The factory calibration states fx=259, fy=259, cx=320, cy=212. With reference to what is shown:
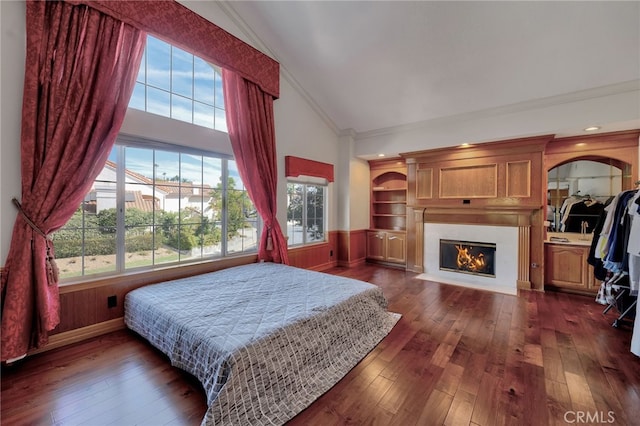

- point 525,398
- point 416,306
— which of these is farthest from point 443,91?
point 525,398

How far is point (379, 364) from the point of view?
6.64 feet

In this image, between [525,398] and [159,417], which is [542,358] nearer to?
[525,398]

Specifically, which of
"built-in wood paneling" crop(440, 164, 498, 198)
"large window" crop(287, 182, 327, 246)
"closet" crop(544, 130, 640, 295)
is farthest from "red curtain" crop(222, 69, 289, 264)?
"closet" crop(544, 130, 640, 295)

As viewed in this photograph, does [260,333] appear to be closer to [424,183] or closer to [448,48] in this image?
[448,48]

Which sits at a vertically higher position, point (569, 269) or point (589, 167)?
point (589, 167)

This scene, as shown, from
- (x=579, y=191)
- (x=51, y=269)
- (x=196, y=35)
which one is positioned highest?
(x=196, y=35)

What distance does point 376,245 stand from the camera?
569 cm

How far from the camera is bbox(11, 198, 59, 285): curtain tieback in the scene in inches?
79.1

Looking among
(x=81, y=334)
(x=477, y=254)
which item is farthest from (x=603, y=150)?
(x=81, y=334)

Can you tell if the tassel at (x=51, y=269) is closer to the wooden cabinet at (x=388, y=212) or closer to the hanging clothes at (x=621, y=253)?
the hanging clothes at (x=621, y=253)

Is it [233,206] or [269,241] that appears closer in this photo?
[233,206]

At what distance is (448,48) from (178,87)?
3353mm

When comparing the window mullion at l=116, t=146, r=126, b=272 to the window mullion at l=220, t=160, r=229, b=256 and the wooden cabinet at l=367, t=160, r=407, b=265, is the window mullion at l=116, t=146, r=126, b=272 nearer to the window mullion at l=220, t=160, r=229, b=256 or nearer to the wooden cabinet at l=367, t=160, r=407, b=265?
the window mullion at l=220, t=160, r=229, b=256

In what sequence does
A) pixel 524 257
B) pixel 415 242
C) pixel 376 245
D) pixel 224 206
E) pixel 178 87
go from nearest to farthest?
1. pixel 178 87
2. pixel 224 206
3. pixel 524 257
4. pixel 415 242
5. pixel 376 245
